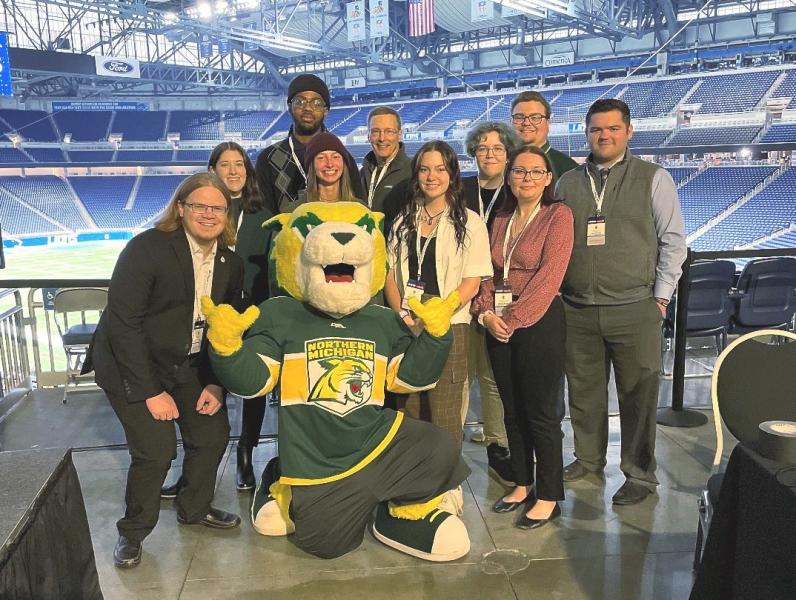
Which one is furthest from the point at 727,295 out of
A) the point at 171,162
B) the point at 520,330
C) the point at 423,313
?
the point at 171,162

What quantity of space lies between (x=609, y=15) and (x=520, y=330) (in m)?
16.6

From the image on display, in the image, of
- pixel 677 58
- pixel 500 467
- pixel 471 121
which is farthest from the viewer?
pixel 471 121

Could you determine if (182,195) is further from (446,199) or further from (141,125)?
(141,125)

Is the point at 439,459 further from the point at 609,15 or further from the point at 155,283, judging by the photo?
the point at 609,15

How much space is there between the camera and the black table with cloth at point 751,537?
4.11 ft

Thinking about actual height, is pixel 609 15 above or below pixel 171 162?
above

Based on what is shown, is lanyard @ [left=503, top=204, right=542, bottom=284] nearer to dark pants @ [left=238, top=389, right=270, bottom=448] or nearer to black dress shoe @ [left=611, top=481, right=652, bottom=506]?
black dress shoe @ [left=611, top=481, right=652, bottom=506]

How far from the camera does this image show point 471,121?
23.2 m

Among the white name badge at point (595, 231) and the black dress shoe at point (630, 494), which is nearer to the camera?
the white name badge at point (595, 231)

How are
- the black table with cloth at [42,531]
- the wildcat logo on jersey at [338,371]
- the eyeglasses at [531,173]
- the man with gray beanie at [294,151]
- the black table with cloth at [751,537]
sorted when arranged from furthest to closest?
1. the man with gray beanie at [294,151]
2. the eyeglasses at [531,173]
3. the wildcat logo on jersey at [338,371]
4. the black table with cloth at [751,537]
5. the black table with cloth at [42,531]

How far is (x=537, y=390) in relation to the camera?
2363mm

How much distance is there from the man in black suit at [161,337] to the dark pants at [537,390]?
1.02 m

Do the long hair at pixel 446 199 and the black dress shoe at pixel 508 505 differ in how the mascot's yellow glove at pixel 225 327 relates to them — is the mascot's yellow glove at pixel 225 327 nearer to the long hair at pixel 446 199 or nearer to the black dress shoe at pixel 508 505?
the long hair at pixel 446 199

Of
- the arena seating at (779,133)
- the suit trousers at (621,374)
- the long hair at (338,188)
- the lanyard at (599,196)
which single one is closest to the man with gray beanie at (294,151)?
the long hair at (338,188)
